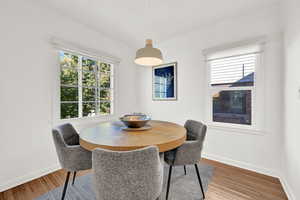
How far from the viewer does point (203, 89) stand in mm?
2691

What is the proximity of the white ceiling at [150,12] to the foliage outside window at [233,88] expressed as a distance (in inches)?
29.6

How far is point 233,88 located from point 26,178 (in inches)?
138

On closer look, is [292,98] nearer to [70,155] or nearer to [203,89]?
[203,89]

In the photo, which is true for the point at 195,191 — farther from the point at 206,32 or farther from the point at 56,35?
the point at 56,35

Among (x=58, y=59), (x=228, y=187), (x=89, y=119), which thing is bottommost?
(x=228, y=187)

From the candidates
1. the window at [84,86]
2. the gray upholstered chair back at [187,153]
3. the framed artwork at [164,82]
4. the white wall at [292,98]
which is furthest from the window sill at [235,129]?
the window at [84,86]

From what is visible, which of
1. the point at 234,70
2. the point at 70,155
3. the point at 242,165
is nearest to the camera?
the point at 70,155

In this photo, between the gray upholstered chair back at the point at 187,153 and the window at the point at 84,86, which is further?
the window at the point at 84,86

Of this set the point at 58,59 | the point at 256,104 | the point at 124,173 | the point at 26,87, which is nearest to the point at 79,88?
the point at 58,59

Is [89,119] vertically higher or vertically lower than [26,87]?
lower

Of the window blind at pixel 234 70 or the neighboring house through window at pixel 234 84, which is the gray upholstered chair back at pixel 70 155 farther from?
the window blind at pixel 234 70

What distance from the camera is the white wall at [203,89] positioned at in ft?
6.65

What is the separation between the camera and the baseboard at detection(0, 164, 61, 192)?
1.74 metres

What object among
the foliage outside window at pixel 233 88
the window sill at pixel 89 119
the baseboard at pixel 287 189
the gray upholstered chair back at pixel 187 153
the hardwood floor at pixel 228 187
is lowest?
the hardwood floor at pixel 228 187
